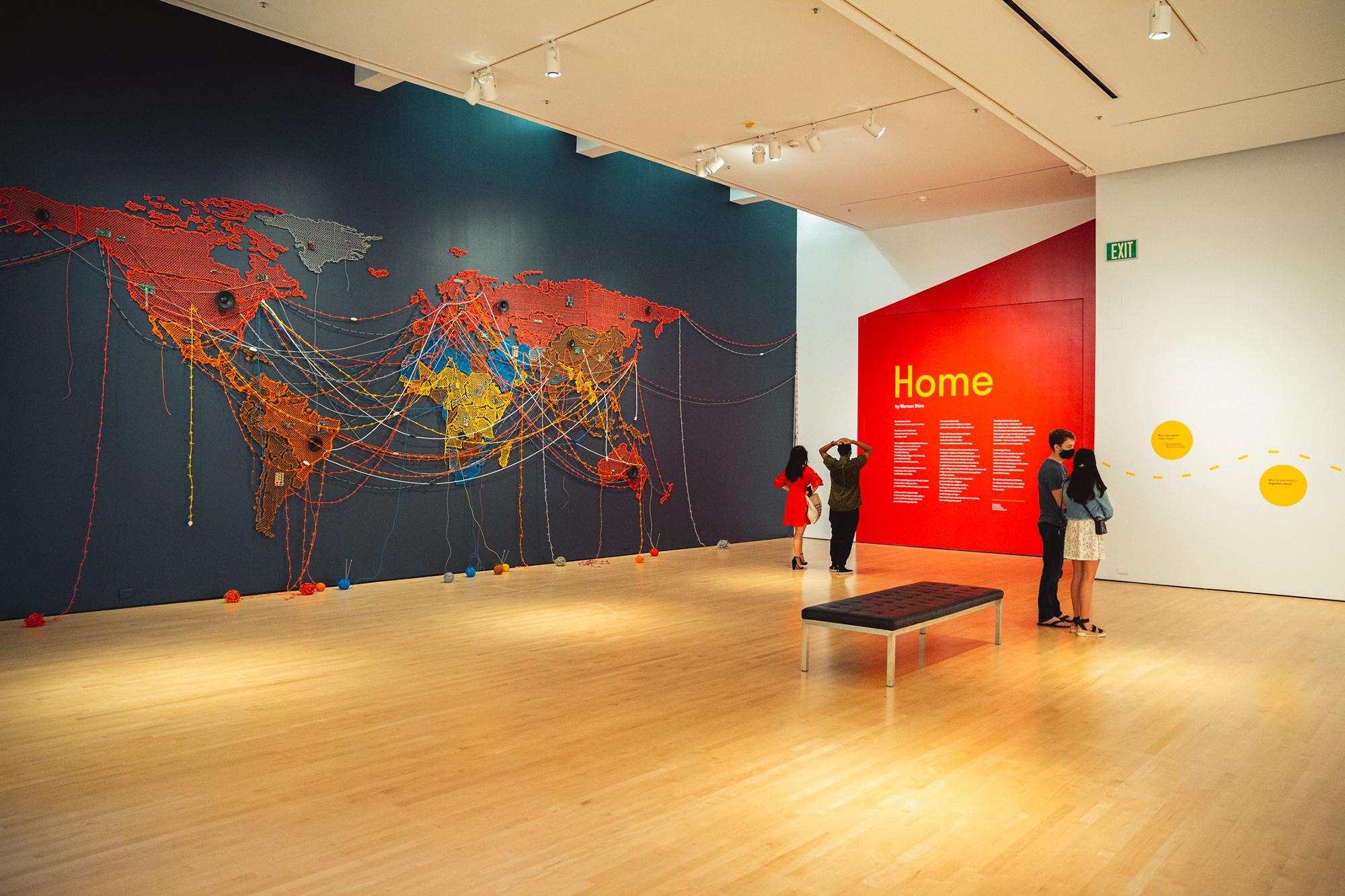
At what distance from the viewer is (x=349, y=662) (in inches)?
229

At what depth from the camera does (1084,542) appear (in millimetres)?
6793

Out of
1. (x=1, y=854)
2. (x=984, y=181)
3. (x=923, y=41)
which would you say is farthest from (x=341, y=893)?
(x=984, y=181)

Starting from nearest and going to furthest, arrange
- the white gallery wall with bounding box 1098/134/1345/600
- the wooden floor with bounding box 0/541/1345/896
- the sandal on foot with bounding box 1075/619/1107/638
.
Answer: the wooden floor with bounding box 0/541/1345/896
the sandal on foot with bounding box 1075/619/1107/638
the white gallery wall with bounding box 1098/134/1345/600

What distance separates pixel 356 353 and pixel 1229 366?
810 cm

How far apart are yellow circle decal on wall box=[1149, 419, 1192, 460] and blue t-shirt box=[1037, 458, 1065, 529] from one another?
280cm

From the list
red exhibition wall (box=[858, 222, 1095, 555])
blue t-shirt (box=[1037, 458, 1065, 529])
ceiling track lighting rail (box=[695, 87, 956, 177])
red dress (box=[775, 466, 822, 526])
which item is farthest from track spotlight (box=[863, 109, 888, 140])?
red exhibition wall (box=[858, 222, 1095, 555])

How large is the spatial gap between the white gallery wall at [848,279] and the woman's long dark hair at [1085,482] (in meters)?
6.09

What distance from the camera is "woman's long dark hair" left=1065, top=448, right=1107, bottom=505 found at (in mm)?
6746

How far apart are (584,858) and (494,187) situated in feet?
26.6

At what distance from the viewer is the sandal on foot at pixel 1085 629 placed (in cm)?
694

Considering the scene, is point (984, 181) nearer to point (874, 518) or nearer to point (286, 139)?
point (874, 518)

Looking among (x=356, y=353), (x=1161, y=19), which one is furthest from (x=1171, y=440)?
(x=356, y=353)

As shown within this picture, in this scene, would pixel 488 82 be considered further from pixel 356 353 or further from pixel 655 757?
pixel 655 757

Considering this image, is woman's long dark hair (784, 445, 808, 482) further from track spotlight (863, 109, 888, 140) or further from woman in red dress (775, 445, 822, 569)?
track spotlight (863, 109, 888, 140)
